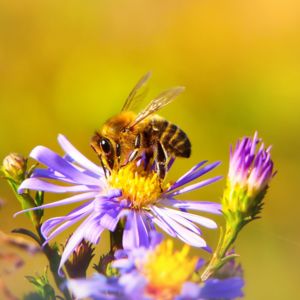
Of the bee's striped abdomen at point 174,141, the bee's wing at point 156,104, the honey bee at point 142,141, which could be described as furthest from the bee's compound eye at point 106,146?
the bee's striped abdomen at point 174,141

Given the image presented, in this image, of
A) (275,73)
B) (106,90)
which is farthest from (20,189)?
(275,73)

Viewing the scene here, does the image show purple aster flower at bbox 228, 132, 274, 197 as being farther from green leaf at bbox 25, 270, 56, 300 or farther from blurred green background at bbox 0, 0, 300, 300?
blurred green background at bbox 0, 0, 300, 300

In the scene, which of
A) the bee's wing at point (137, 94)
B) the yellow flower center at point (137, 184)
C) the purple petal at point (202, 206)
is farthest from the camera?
the bee's wing at point (137, 94)

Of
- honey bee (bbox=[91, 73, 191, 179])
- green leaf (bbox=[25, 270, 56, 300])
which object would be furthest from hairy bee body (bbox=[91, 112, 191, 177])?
green leaf (bbox=[25, 270, 56, 300])

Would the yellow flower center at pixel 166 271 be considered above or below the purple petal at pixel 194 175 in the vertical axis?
below

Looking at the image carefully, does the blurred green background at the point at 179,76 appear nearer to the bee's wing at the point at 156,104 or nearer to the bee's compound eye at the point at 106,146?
the bee's wing at the point at 156,104

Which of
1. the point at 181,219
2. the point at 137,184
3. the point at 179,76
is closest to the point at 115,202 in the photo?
the point at 181,219

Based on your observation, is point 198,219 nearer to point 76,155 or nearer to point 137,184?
point 137,184
